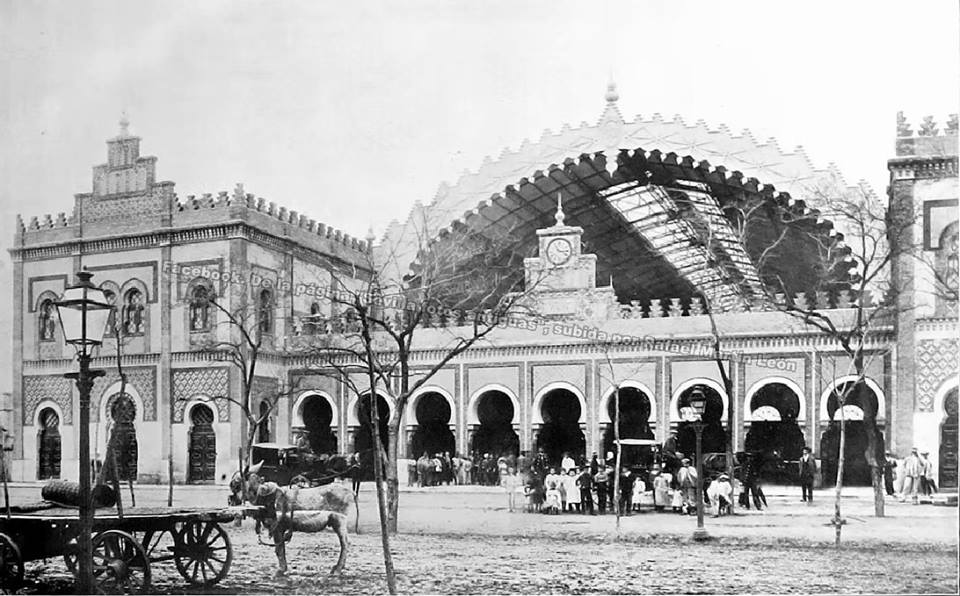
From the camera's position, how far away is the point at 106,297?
967 centimetres

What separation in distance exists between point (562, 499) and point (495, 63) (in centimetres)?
379

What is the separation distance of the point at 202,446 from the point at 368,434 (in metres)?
1.66

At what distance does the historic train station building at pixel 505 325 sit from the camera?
891cm

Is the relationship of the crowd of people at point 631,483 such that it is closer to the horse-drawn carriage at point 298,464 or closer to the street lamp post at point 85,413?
the horse-drawn carriage at point 298,464

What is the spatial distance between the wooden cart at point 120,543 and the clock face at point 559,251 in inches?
134

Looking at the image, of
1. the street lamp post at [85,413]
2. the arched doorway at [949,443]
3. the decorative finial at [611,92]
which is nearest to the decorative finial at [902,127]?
the arched doorway at [949,443]

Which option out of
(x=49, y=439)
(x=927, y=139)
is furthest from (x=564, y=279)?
(x=49, y=439)

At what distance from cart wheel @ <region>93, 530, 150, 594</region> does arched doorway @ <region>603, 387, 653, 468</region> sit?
4000 mm

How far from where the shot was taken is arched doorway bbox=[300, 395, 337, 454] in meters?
9.97

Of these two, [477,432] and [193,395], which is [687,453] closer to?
[477,432]

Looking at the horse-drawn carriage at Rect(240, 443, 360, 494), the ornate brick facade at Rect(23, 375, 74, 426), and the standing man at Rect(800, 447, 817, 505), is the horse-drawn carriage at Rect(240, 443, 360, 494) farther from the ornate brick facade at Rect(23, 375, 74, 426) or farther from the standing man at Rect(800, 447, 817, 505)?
the standing man at Rect(800, 447, 817, 505)

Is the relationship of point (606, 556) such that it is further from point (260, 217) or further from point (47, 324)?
point (47, 324)

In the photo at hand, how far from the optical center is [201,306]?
10188 millimetres

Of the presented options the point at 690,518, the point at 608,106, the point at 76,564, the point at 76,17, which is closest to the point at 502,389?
the point at 690,518
